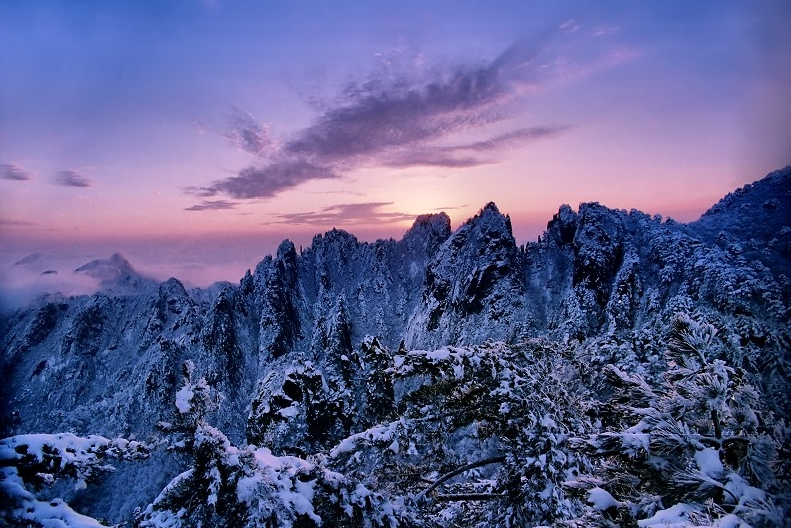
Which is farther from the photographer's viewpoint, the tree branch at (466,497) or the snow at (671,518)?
the tree branch at (466,497)

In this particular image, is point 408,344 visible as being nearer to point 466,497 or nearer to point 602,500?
point 466,497

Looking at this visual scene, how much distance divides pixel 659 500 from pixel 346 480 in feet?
11.9

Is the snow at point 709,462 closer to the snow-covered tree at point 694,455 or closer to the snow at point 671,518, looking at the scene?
the snow-covered tree at point 694,455

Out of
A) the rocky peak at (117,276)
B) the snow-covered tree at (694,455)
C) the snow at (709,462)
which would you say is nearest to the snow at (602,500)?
the snow-covered tree at (694,455)

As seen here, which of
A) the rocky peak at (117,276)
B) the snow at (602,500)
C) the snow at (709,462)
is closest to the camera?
the snow at (709,462)

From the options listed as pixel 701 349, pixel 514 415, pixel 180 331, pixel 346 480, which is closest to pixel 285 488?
pixel 346 480

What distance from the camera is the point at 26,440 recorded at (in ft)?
13.3

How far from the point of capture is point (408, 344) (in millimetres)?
94125

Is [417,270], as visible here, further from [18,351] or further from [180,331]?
[18,351]

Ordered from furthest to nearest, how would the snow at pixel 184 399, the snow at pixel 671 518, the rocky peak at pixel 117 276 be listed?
the rocky peak at pixel 117 276, the snow at pixel 184 399, the snow at pixel 671 518

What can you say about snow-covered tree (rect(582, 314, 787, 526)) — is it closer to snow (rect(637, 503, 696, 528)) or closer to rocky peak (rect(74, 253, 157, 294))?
snow (rect(637, 503, 696, 528))

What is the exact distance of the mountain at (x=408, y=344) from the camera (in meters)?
6.37

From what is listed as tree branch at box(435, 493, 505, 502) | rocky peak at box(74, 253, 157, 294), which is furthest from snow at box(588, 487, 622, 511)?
rocky peak at box(74, 253, 157, 294)

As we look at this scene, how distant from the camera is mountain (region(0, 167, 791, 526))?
6.37 m
